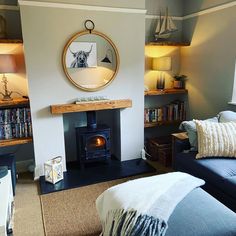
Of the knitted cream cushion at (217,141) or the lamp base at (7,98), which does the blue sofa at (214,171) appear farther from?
the lamp base at (7,98)

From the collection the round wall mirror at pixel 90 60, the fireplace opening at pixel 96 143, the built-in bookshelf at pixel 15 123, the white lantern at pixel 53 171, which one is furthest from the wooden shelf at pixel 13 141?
the round wall mirror at pixel 90 60

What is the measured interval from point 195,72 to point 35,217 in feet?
10.2

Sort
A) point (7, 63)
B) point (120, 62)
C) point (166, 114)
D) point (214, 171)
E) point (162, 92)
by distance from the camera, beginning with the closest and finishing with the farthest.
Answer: point (214, 171) → point (7, 63) → point (120, 62) → point (162, 92) → point (166, 114)

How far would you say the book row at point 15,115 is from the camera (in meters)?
2.99

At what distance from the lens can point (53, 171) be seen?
113 inches

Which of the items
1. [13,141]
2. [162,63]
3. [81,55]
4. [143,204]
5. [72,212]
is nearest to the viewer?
[143,204]

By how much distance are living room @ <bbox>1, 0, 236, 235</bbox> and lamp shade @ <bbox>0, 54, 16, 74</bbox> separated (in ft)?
0.60

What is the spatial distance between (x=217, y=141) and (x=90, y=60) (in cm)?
189

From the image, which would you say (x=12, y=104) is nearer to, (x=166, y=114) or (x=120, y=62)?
(x=120, y=62)

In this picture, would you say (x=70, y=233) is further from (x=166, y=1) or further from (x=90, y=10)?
(x=166, y=1)

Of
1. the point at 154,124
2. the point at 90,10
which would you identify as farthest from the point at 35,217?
the point at 90,10

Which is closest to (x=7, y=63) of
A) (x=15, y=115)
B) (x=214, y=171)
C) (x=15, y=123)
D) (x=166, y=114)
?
(x=15, y=115)

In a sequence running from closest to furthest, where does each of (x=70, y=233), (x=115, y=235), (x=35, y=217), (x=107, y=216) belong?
(x=115, y=235) < (x=107, y=216) < (x=70, y=233) < (x=35, y=217)

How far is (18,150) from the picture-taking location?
333cm
